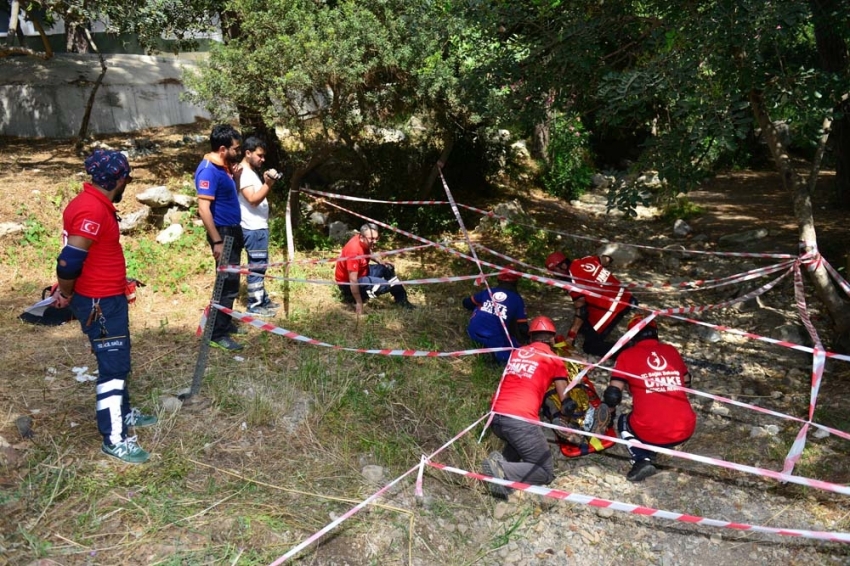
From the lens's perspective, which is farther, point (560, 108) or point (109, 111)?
point (109, 111)

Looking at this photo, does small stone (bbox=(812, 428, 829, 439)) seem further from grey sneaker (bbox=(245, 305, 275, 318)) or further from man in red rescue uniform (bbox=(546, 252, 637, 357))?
grey sneaker (bbox=(245, 305, 275, 318))

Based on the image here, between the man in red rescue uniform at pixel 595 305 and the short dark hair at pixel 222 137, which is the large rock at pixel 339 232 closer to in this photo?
the man in red rescue uniform at pixel 595 305

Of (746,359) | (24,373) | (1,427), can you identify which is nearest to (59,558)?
(1,427)

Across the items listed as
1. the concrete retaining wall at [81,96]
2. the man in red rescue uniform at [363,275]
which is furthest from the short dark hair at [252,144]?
the concrete retaining wall at [81,96]

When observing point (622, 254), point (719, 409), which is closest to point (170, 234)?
point (622, 254)

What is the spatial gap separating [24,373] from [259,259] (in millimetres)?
1867

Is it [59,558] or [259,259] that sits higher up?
[259,259]

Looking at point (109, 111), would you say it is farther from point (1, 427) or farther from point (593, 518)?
point (593, 518)

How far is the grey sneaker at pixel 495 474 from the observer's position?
414 centimetres

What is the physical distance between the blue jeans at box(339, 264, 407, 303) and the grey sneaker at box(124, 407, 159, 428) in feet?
8.26

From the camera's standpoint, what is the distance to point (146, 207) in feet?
26.2

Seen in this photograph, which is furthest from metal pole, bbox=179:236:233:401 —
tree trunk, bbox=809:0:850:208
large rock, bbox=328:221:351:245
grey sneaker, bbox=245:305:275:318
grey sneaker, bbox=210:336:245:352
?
tree trunk, bbox=809:0:850:208

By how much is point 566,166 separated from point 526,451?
29.7 feet

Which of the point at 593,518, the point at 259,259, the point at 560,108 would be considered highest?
the point at 560,108
